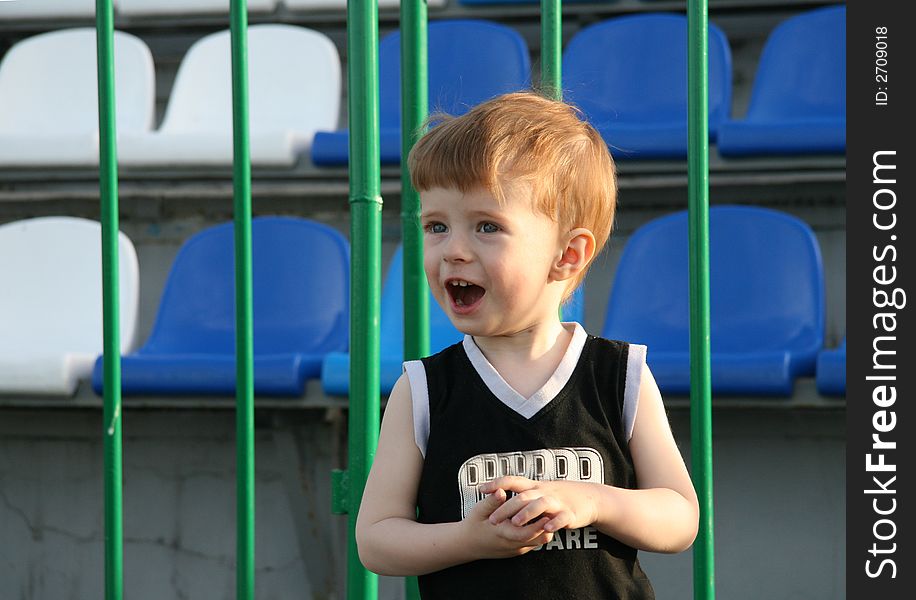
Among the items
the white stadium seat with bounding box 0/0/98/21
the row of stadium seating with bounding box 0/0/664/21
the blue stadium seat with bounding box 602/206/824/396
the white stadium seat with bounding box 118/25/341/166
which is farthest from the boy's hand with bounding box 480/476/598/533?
the white stadium seat with bounding box 0/0/98/21

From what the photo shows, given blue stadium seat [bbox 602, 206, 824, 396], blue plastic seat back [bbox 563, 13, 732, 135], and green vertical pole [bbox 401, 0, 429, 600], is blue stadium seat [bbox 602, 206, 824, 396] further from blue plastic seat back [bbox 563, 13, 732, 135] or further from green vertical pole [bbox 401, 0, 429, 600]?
green vertical pole [bbox 401, 0, 429, 600]

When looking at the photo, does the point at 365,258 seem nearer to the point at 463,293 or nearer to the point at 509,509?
the point at 463,293

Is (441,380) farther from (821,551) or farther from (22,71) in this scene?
(22,71)

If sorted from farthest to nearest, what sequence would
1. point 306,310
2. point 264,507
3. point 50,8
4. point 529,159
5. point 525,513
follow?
1. point 50,8
2. point 306,310
3. point 264,507
4. point 529,159
5. point 525,513

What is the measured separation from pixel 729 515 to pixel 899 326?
20.2 inches

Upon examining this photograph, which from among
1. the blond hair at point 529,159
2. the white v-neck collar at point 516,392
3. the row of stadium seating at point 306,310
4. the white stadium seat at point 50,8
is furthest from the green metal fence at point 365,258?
the white stadium seat at point 50,8

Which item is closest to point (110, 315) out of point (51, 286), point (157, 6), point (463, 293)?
point (463, 293)

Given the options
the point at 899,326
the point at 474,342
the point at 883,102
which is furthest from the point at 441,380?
the point at 883,102

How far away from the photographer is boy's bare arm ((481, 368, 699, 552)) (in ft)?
2.59

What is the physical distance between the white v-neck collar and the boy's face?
0.03 metres

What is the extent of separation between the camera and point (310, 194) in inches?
97.3

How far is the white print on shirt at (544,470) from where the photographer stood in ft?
2.84

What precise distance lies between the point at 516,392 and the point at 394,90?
1949mm

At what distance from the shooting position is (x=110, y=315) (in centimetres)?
126
